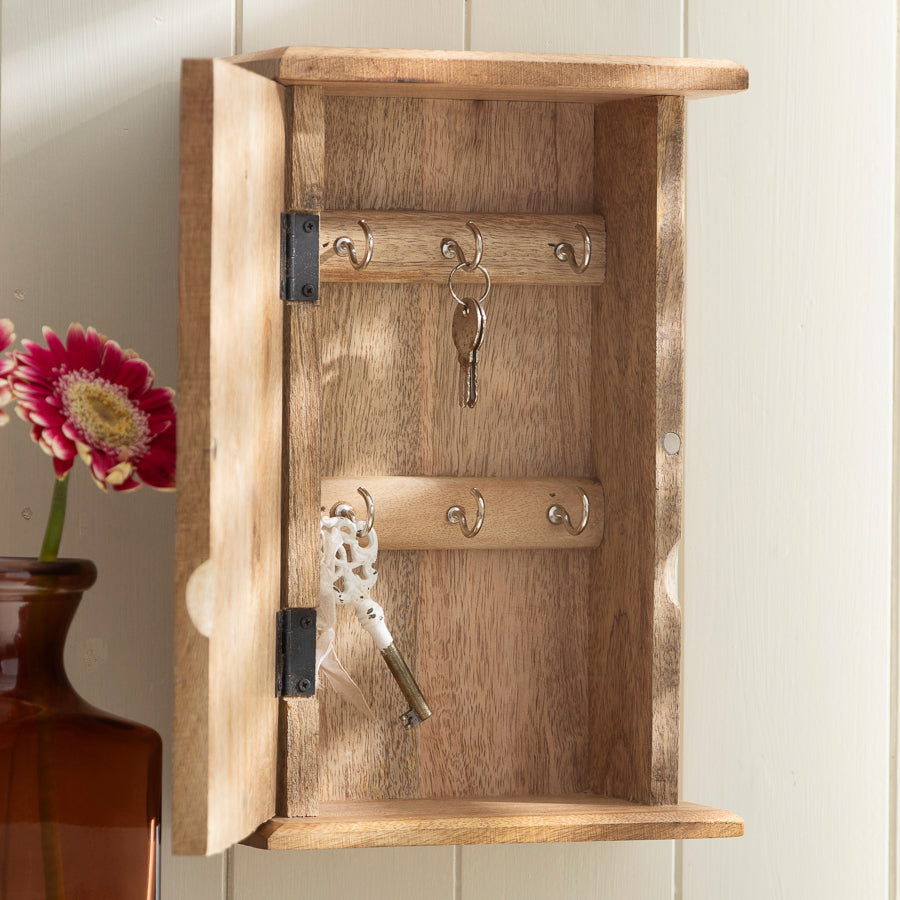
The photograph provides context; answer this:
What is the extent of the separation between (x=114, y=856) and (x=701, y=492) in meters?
0.41

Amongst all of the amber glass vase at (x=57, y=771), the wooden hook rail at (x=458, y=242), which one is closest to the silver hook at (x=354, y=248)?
the wooden hook rail at (x=458, y=242)

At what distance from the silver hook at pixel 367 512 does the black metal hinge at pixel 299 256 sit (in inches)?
4.9

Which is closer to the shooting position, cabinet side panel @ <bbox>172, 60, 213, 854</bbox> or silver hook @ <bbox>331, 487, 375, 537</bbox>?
cabinet side panel @ <bbox>172, 60, 213, 854</bbox>

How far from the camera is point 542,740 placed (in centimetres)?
66

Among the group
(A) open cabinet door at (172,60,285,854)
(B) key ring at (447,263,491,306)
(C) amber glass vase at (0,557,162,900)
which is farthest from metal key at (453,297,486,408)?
(C) amber glass vase at (0,557,162,900)

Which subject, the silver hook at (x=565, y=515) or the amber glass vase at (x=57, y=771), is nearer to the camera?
the amber glass vase at (x=57, y=771)

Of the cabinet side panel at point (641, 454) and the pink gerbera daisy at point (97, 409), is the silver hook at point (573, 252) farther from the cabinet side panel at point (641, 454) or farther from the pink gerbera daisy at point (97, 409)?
the pink gerbera daisy at point (97, 409)

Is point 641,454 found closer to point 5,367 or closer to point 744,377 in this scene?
point 744,377

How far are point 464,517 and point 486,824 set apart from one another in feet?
0.57

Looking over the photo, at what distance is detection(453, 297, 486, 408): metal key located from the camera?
602mm

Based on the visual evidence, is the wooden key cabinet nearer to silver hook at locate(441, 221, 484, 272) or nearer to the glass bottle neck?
silver hook at locate(441, 221, 484, 272)

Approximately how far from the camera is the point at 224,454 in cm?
48

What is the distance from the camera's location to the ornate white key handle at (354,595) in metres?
0.59

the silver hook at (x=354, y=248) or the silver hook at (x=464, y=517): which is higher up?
the silver hook at (x=354, y=248)
